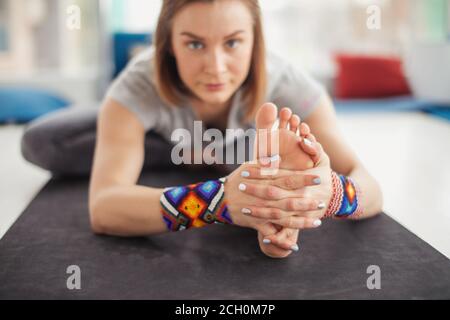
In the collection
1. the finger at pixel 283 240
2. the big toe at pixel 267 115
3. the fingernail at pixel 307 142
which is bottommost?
the finger at pixel 283 240

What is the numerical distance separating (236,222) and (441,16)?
276cm

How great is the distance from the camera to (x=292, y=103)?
1.25m

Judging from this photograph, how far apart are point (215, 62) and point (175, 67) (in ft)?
0.65

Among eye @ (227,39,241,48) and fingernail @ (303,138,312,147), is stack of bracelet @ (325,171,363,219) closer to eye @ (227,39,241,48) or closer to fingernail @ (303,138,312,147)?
fingernail @ (303,138,312,147)

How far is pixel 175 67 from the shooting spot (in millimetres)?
1159

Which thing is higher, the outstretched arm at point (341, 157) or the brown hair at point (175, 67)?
the brown hair at point (175, 67)

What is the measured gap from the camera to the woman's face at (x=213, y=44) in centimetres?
97

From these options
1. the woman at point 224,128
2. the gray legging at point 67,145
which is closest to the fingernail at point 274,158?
the woman at point 224,128

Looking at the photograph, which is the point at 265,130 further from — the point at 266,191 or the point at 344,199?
the point at 344,199

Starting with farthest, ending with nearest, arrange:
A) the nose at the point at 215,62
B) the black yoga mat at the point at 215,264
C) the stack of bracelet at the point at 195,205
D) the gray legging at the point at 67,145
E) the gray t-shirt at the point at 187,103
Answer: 1. the gray legging at the point at 67,145
2. the gray t-shirt at the point at 187,103
3. the nose at the point at 215,62
4. the stack of bracelet at the point at 195,205
5. the black yoga mat at the point at 215,264

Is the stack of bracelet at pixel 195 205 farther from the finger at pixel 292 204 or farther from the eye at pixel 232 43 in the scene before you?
the eye at pixel 232 43

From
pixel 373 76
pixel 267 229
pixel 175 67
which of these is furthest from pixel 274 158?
pixel 373 76

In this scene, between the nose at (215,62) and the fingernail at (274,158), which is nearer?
the fingernail at (274,158)

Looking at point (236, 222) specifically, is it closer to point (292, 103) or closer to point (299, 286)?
point (299, 286)
